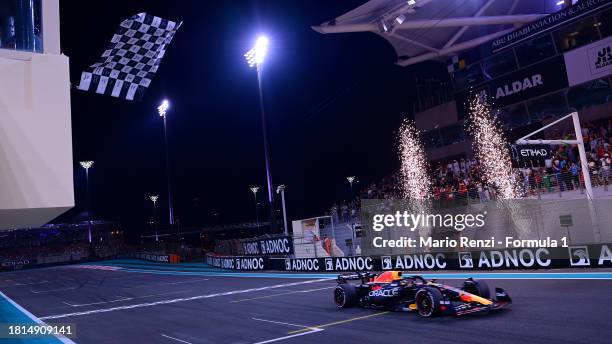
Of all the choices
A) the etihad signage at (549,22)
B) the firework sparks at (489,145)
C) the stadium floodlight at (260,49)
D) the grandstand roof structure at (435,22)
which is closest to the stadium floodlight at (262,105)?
the stadium floodlight at (260,49)

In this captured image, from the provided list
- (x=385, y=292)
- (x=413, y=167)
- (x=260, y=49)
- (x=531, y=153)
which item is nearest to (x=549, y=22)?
(x=413, y=167)

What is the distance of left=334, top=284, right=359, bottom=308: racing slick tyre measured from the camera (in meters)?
10.9

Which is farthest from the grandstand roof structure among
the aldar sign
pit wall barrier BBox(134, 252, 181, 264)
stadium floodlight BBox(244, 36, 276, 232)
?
pit wall barrier BBox(134, 252, 181, 264)

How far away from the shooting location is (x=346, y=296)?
35.6 ft

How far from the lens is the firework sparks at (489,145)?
24547 mm

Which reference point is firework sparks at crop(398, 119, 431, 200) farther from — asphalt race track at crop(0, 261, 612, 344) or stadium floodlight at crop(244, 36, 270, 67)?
asphalt race track at crop(0, 261, 612, 344)

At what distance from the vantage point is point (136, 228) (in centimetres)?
6600

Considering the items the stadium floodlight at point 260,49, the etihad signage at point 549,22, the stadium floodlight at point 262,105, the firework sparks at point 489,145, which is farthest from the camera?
the etihad signage at point 549,22

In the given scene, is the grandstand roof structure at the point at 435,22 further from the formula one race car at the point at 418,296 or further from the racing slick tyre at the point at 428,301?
the racing slick tyre at the point at 428,301

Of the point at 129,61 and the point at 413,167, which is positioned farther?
the point at 413,167

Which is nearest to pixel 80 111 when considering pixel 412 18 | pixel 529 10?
pixel 412 18

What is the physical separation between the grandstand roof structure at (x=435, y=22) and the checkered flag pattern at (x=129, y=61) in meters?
19.3

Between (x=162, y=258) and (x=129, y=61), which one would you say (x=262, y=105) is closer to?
(x=129, y=61)

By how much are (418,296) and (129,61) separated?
717 cm
